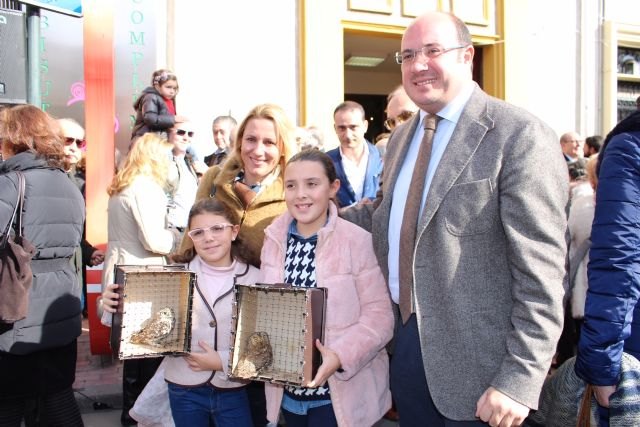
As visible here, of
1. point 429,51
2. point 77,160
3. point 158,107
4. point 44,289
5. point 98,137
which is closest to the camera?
point 429,51

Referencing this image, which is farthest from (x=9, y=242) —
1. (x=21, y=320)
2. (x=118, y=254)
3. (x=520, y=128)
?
(x=520, y=128)

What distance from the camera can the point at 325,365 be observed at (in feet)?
7.04

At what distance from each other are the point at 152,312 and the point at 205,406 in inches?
20.5

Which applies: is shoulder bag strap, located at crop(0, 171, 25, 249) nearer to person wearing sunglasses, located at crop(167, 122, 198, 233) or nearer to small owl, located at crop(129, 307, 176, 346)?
small owl, located at crop(129, 307, 176, 346)

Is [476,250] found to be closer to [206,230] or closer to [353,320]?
[353,320]

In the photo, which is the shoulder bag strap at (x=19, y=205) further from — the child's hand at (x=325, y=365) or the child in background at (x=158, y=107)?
the child in background at (x=158, y=107)

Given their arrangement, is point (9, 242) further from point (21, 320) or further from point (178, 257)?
point (178, 257)

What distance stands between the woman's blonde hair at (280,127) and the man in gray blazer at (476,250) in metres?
0.95

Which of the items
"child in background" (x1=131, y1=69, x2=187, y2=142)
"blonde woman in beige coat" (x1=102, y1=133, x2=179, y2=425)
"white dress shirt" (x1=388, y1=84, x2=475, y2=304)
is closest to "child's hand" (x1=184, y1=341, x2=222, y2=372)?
"white dress shirt" (x1=388, y1=84, x2=475, y2=304)

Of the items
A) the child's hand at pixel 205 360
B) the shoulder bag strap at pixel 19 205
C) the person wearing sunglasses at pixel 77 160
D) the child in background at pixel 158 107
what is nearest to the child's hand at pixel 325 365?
the child's hand at pixel 205 360

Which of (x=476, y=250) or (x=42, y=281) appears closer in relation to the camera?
(x=476, y=250)

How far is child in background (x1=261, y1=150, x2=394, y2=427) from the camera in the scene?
2.25 metres

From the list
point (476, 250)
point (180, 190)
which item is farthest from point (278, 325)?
point (180, 190)

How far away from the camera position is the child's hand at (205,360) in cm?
251
